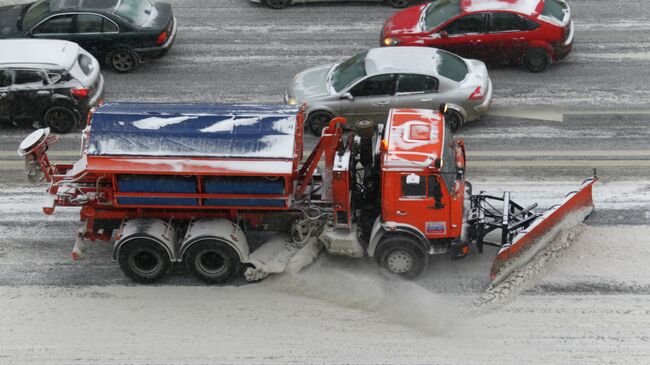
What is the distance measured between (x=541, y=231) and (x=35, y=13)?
41.0 ft

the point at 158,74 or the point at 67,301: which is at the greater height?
the point at 158,74

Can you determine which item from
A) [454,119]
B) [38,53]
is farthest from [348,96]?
[38,53]

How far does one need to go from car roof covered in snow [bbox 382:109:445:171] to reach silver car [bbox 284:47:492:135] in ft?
11.5

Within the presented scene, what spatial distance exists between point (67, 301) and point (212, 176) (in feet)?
9.40

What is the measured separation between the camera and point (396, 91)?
16828mm

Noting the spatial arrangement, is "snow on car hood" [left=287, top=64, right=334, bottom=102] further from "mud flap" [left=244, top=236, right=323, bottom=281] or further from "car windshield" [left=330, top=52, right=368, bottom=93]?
"mud flap" [left=244, top=236, right=323, bottom=281]

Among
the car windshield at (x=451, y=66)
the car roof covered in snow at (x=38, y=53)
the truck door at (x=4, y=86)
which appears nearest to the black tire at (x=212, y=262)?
the car windshield at (x=451, y=66)

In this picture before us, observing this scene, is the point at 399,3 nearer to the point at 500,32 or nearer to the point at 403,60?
the point at 500,32

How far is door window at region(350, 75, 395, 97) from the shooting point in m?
16.8

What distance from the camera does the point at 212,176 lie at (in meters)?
12.4

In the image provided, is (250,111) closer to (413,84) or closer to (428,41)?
(413,84)

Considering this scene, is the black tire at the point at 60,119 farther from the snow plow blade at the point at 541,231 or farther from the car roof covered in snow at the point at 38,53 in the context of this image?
the snow plow blade at the point at 541,231

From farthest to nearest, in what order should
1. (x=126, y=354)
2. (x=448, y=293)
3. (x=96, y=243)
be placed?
(x=96, y=243)
(x=448, y=293)
(x=126, y=354)

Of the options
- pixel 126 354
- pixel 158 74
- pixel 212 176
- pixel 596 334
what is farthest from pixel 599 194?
pixel 158 74
